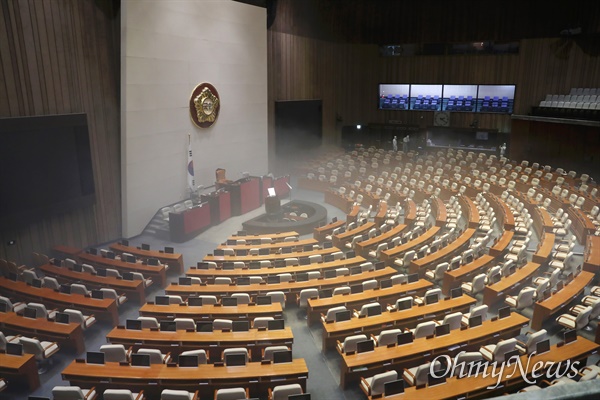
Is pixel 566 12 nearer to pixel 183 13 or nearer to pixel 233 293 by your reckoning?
pixel 183 13

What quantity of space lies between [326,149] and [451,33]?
9.72 m

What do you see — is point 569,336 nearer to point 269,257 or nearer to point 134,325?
point 269,257

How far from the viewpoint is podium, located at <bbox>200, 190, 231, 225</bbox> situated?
55.5 feet

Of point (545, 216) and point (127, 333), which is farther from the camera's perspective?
point (545, 216)

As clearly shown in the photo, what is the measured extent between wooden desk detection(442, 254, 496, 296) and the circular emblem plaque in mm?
11612

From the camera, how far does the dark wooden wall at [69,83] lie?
468 inches

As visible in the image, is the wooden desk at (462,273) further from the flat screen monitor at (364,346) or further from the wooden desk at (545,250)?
the flat screen monitor at (364,346)

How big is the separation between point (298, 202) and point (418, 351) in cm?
1179

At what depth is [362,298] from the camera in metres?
9.48

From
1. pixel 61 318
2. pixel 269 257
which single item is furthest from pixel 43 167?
pixel 269 257

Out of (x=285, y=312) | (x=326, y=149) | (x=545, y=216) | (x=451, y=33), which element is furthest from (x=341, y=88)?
(x=285, y=312)

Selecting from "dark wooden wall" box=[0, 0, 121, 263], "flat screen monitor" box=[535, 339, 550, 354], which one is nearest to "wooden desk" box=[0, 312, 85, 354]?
"dark wooden wall" box=[0, 0, 121, 263]

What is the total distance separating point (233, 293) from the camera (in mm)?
10047

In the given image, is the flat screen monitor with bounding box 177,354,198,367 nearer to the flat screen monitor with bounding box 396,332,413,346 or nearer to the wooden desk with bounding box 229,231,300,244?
the flat screen monitor with bounding box 396,332,413,346
